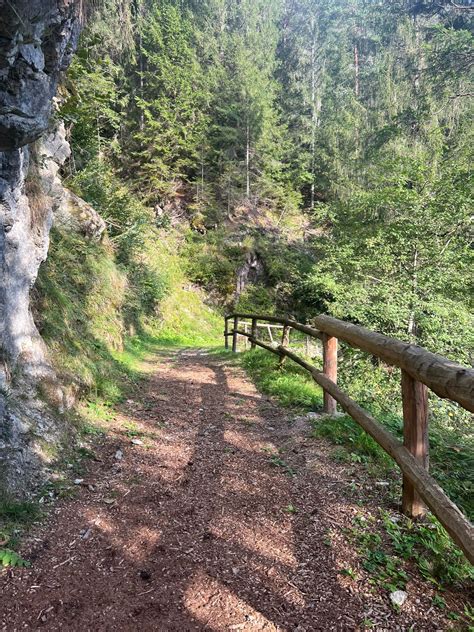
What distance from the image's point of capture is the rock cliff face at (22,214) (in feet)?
8.66

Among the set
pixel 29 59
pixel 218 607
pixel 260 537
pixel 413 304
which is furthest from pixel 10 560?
pixel 413 304

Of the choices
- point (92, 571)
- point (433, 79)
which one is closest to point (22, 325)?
point (92, 571)

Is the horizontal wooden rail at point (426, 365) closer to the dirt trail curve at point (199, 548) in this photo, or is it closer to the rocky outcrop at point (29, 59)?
the dirt trail curve at point (199, 548)

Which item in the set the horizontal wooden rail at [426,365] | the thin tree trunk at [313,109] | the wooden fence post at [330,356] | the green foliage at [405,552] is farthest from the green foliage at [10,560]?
the thin tree trunk at [313,109]

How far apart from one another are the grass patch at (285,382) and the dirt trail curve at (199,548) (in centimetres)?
107

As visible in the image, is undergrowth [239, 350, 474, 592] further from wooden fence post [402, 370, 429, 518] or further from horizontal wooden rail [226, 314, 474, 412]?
horizontal wooden rail [226, 314, 474, 412]

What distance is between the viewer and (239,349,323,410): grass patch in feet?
18.2

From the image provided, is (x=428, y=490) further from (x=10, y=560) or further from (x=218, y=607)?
(x=10, y=560)

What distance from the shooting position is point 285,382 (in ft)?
21.3

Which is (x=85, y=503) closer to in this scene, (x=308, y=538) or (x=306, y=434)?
(x=308, y=538)

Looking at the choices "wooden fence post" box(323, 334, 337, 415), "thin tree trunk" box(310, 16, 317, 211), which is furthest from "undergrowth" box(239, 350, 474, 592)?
"thin tree trunk" box(310, 16, 317, 211)

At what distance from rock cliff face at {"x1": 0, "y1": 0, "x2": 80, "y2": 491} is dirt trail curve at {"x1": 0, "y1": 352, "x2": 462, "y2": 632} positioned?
2.22 ft

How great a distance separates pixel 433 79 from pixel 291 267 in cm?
1257

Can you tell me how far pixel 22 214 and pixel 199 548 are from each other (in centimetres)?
398
